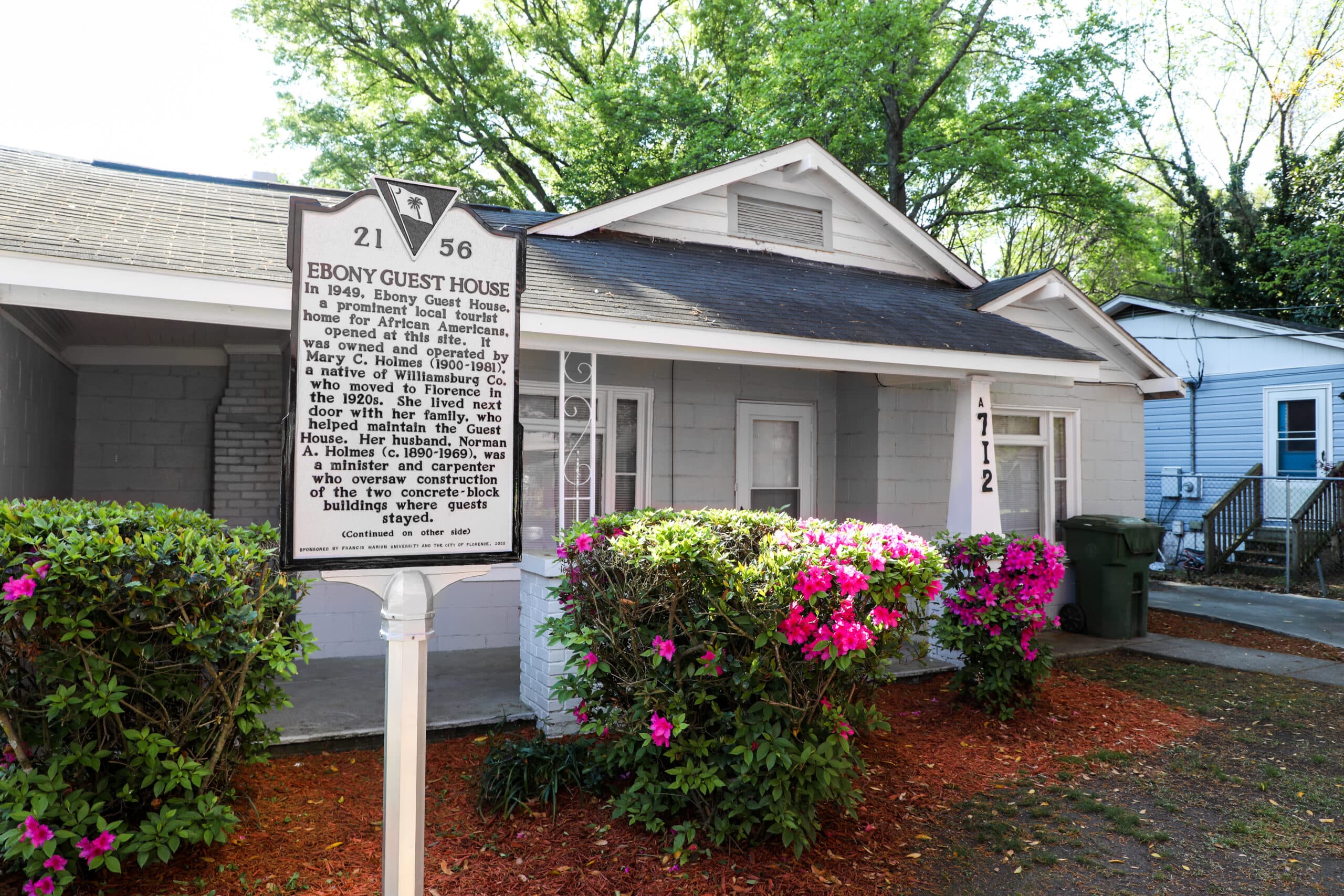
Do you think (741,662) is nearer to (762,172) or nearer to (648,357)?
(648,357)

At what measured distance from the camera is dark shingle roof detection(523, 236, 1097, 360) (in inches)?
255

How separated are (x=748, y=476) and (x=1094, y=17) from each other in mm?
16970

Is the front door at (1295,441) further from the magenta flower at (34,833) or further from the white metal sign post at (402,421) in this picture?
the magenta flower at (34,833)

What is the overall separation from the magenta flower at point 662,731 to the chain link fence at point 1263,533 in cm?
1083

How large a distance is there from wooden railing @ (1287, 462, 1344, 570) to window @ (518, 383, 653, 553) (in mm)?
11547

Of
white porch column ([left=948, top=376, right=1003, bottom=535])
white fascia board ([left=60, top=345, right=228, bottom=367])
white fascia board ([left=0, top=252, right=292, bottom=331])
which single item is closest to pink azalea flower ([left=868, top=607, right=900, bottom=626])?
white fascia board ([left=0, top=252, right=292, bottom=331])

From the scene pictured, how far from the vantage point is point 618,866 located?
3.70 metres

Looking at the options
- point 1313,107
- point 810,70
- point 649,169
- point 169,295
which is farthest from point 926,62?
point 169,295

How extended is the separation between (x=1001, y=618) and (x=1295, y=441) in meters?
13.9

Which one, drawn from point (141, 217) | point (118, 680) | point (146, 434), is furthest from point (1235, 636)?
point (146, 434)

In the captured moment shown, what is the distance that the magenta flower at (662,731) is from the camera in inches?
148

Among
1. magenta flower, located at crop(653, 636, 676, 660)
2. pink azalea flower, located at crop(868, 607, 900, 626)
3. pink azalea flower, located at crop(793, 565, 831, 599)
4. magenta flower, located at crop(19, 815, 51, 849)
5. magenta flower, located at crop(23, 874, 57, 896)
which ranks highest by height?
pink azalea flower, located at crop(793, 565, 831, 599)

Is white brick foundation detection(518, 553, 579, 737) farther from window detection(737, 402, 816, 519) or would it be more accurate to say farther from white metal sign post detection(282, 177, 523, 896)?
window detection(737, 402, 816, 519)

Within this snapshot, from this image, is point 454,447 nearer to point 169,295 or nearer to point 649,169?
point 169,295
